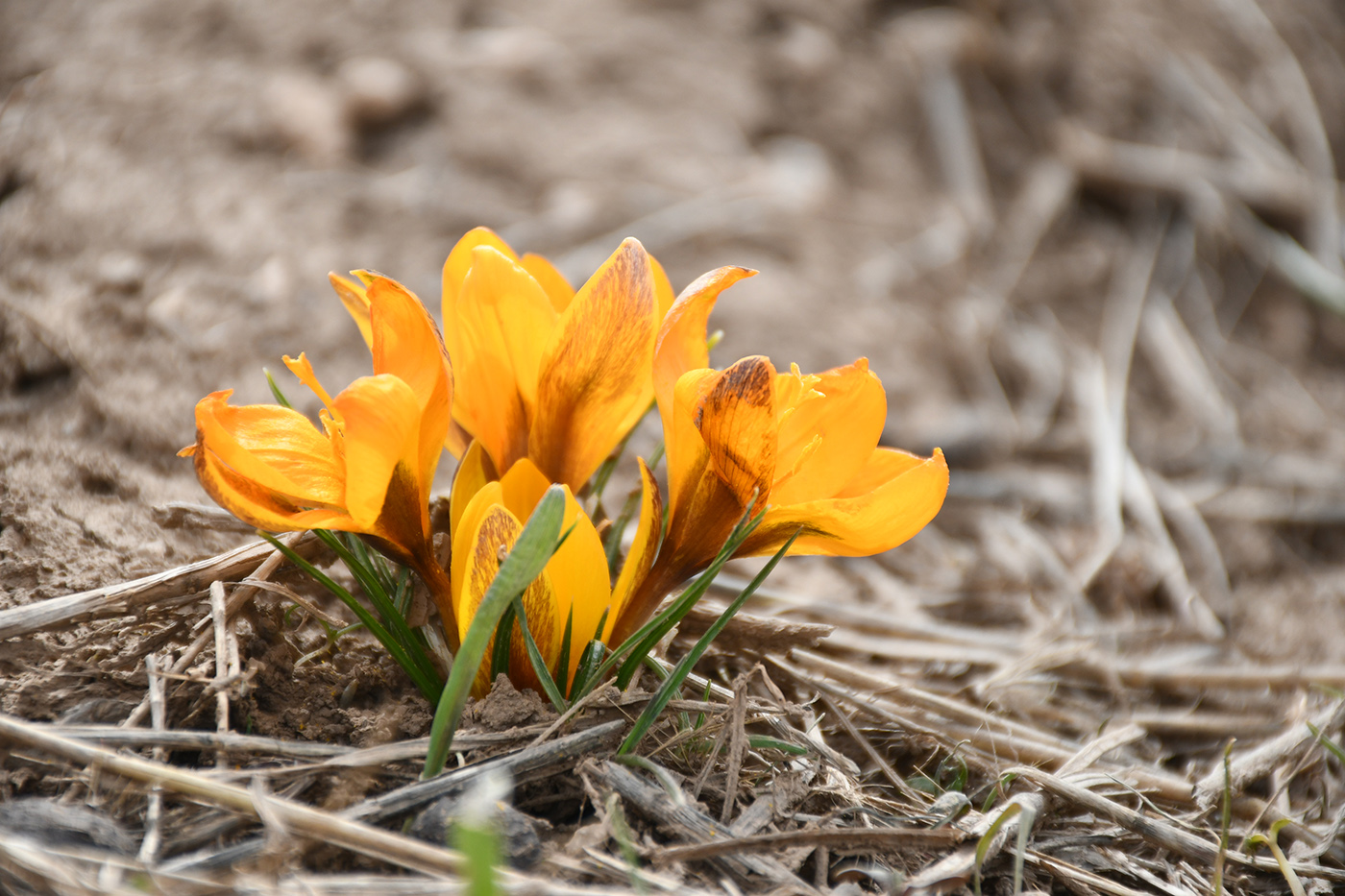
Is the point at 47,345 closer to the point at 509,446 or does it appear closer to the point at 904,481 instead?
the point at 509,446

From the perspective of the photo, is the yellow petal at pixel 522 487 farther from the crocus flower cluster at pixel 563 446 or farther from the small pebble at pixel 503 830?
the small pebble at pixel 503 830

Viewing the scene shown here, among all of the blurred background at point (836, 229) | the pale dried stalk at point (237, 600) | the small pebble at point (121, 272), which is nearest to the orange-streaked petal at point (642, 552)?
the pale dried stalk at point (237, 600)

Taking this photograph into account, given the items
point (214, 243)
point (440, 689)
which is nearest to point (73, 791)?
point (440, 689)

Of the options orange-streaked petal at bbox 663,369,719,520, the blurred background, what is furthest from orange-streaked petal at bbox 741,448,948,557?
the blurred background

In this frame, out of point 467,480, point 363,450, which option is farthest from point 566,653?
point 363,450

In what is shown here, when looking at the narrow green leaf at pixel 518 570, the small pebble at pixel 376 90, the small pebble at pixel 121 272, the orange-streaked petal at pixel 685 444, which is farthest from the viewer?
the small pebble at pixel 376 90

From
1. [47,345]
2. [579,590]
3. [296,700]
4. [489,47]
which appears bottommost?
[296,700]
